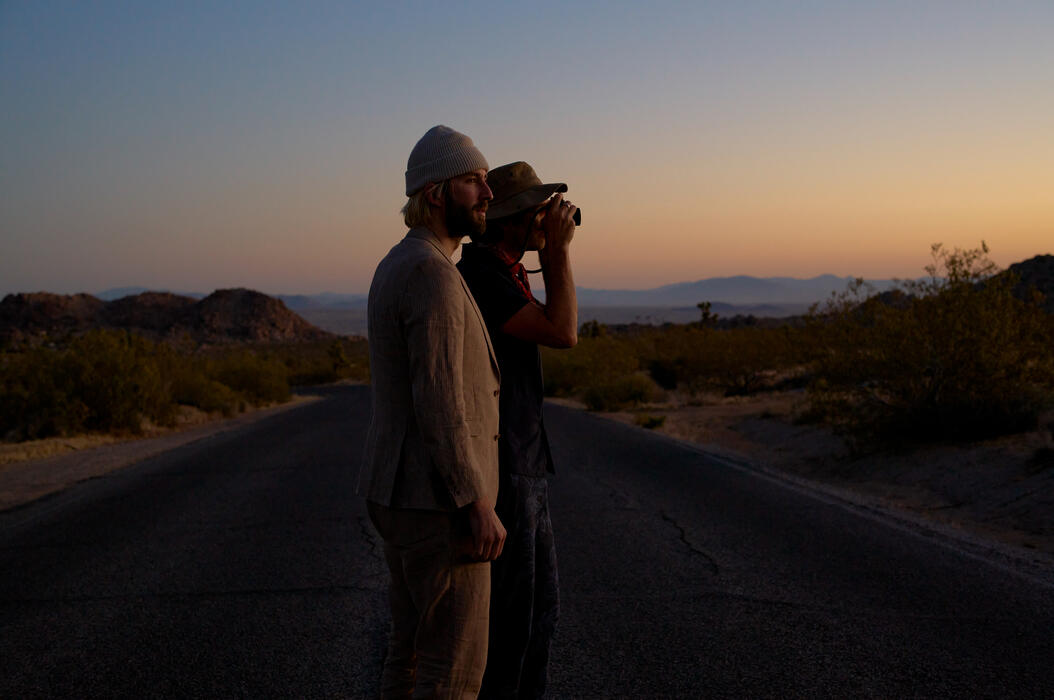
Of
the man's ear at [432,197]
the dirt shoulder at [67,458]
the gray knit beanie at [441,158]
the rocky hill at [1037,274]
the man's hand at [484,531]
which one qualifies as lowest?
the dirt shoulder at [67,458]

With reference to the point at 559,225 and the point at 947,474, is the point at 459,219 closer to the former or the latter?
the point at 559,225

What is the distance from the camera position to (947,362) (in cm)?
1283

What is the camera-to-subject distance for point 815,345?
14695mm

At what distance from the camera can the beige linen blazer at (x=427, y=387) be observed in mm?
2609

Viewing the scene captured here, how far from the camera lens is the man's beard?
9.43 feet

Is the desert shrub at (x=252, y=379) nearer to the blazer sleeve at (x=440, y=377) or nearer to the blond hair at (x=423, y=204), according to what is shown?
the blond hair at (x=423, y=204)

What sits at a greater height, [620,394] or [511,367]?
[511,367]

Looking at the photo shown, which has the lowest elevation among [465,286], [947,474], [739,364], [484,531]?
[947,474]

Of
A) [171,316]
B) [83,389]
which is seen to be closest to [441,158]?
[83,389]

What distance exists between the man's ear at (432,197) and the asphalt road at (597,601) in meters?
2.41

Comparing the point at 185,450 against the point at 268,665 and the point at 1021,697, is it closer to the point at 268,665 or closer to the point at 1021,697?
the point at 268,665

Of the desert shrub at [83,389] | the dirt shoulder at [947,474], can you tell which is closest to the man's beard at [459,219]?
the dirt shoulder at [947,474]

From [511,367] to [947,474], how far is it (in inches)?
378

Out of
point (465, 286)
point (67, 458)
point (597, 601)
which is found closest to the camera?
point (465, 286)
